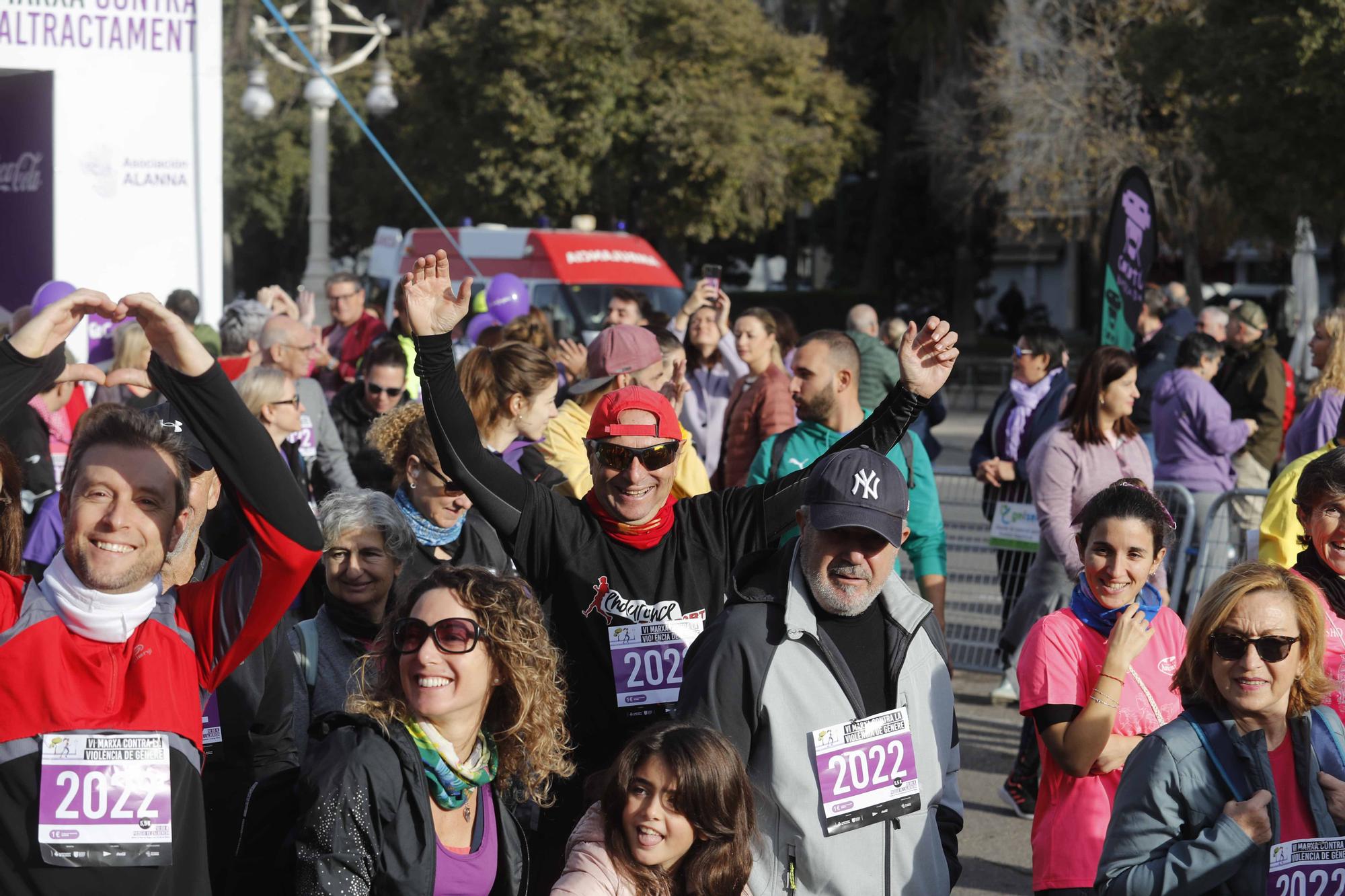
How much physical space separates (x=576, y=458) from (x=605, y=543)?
185 centimetres

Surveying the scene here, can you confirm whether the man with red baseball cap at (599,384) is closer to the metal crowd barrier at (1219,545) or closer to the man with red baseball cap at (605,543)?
the man with red baseball cap at (605,543)

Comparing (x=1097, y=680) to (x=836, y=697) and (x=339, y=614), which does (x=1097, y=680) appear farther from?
(x=339, y=614)

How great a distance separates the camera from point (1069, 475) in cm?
680

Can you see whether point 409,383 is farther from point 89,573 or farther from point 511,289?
point 89,573

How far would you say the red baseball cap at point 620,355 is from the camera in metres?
5.93

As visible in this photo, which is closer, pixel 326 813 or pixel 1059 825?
pixel 326 813

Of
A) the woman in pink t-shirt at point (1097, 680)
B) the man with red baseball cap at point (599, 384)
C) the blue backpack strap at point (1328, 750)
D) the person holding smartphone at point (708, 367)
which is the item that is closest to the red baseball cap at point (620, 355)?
the man with red baseball cap at point (599, 384)

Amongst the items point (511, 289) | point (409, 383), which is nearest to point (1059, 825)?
point (409, 383)

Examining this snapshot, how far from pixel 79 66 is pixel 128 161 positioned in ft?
2.57

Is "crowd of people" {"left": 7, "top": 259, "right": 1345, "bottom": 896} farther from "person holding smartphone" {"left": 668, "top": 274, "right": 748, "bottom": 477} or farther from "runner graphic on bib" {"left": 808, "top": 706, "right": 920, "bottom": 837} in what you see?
"person holding smartphone" {"left": 668, "top": 274, "right": 748, "bottom": 477}

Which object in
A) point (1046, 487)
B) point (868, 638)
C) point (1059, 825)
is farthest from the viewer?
point (1046, 487)

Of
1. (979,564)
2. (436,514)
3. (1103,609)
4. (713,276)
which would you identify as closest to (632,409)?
(436,514)

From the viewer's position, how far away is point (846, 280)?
40.2 meters

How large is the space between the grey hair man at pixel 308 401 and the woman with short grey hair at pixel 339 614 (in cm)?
259
